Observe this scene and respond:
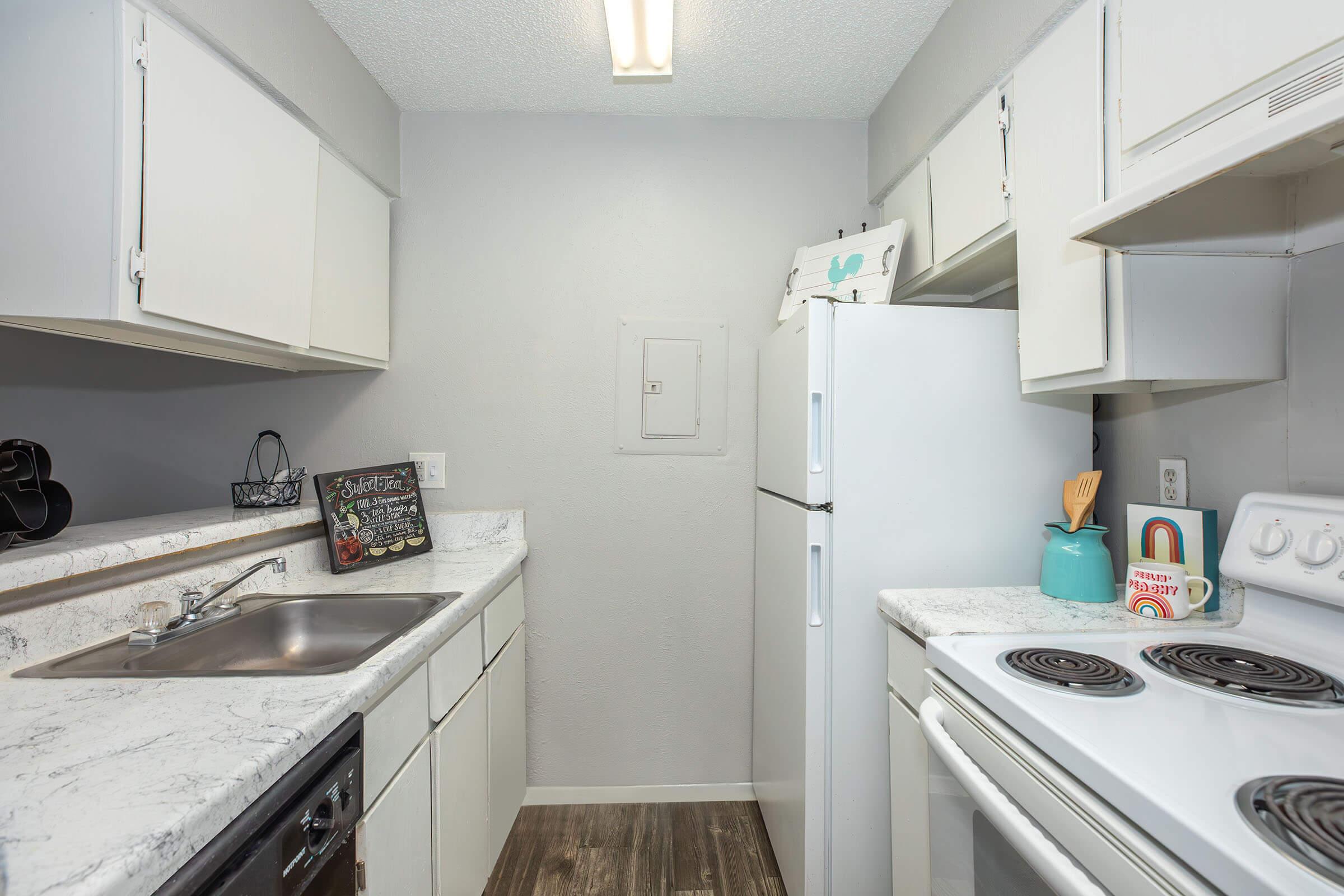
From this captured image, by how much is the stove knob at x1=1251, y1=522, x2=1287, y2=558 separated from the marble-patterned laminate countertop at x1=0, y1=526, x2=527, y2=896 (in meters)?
1.57

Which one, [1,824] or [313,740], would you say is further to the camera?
[313,740]

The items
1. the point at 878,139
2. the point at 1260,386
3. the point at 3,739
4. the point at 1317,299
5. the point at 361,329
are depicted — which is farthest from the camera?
the point at 878,139

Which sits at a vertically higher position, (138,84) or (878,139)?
(878,139)

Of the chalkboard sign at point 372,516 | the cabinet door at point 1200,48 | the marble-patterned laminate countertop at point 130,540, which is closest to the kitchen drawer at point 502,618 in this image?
the chalkboard sign at point 372,516

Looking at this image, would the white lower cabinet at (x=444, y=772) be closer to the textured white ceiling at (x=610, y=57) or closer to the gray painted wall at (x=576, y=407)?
the gray painted wall at (x=576, y=407)

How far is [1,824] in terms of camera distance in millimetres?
595

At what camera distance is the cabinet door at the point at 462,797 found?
1.31m

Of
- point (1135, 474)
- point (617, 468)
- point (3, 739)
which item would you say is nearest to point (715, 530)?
point (617, 468)

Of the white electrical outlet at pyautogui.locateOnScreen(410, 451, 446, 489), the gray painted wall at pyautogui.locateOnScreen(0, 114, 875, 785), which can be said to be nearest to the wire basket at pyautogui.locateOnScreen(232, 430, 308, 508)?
the gray painted wall at pyautogui.locateOnScreen(0, 114, 875, 785)

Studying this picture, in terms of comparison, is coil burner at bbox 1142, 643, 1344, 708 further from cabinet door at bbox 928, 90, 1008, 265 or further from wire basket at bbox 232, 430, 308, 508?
wire basket at bbox 232, 430, 308, 508

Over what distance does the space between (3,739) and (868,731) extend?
161 centimetres

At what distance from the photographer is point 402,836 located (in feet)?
3.68

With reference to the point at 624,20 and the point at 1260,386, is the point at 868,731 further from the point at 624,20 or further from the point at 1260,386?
the point at 624,20

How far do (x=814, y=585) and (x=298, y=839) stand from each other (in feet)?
3.84
